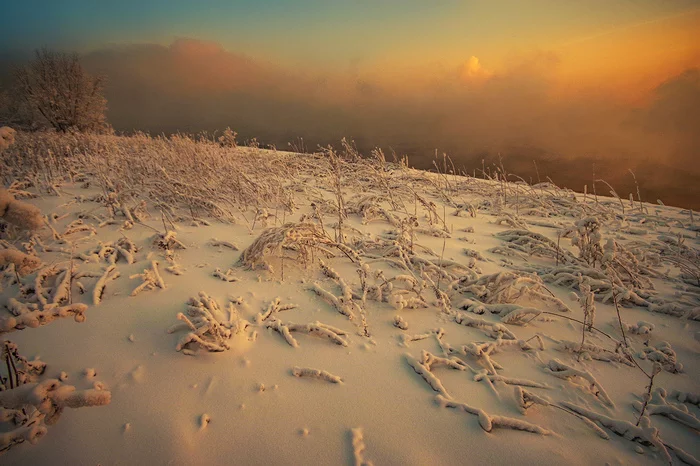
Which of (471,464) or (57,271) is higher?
(57,271)

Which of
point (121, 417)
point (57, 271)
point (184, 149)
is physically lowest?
point (121, 417)

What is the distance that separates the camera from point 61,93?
17.2m

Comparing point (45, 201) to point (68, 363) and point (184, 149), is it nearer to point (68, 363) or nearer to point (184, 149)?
point (184, 149)

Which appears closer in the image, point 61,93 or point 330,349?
point 330,349

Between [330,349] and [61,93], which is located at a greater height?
[61,93]

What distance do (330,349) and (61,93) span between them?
24737mm

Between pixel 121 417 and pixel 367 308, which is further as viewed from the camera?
pixel 367 308

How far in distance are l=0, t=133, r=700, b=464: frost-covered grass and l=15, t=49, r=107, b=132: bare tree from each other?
19864 millimetres

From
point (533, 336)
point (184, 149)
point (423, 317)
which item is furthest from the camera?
point (184, 149)

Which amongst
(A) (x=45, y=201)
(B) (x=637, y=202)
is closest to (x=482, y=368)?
(A) (x=45, y=201)

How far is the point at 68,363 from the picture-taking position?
62.8 inches

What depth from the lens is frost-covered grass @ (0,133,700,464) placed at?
4.21ft

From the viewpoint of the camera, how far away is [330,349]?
1.87 m

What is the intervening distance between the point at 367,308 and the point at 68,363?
6.08 feet
